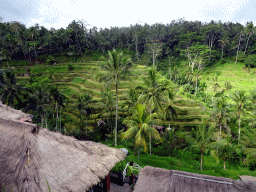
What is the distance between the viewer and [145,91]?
14625mm

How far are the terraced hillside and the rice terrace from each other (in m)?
0.22

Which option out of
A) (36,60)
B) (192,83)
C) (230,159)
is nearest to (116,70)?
(230,159)

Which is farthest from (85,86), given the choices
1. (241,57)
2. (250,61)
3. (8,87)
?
(241,57)

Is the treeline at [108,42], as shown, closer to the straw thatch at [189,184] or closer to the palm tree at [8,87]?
the palm tree at [8,87]

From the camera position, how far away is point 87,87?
32.2 metres

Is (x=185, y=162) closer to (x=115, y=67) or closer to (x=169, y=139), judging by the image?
(x=169, y=139)

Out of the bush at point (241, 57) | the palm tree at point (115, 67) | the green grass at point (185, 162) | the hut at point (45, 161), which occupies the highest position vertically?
the bush at point (241, 57)

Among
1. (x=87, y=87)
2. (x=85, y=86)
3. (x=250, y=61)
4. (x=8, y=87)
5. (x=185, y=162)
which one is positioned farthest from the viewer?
(x=250, y=61)

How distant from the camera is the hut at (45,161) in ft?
13.2

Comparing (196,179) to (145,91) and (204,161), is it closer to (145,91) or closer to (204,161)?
(145,91)

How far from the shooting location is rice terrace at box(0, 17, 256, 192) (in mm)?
4914

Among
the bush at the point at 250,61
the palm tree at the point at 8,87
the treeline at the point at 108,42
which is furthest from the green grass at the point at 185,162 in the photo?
the bush at the point at 250,61

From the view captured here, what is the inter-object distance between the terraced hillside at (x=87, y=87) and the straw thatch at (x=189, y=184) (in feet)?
43.2

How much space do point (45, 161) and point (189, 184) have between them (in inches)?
201
